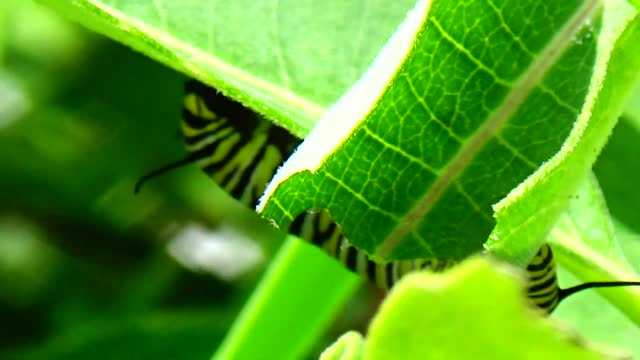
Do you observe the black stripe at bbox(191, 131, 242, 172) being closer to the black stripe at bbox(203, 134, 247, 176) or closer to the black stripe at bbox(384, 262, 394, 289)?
the black stripe at bbox(203, 134, 247, 176)

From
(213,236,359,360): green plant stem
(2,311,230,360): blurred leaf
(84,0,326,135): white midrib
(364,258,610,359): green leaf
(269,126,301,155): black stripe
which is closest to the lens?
(364,258,610,359): green leaf

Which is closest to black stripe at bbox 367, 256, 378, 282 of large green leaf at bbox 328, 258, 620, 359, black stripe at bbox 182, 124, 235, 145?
black stripe at bbox 182, 124, 235, 145

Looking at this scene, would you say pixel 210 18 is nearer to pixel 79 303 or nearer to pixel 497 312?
pixel 497 312

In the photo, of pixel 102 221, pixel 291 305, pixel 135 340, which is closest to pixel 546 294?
pixel 291 305

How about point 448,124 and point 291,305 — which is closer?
point 448,124

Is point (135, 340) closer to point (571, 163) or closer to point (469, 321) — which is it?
point (571, 163)

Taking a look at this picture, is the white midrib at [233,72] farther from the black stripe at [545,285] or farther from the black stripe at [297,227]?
the black stripe at [545,285]
